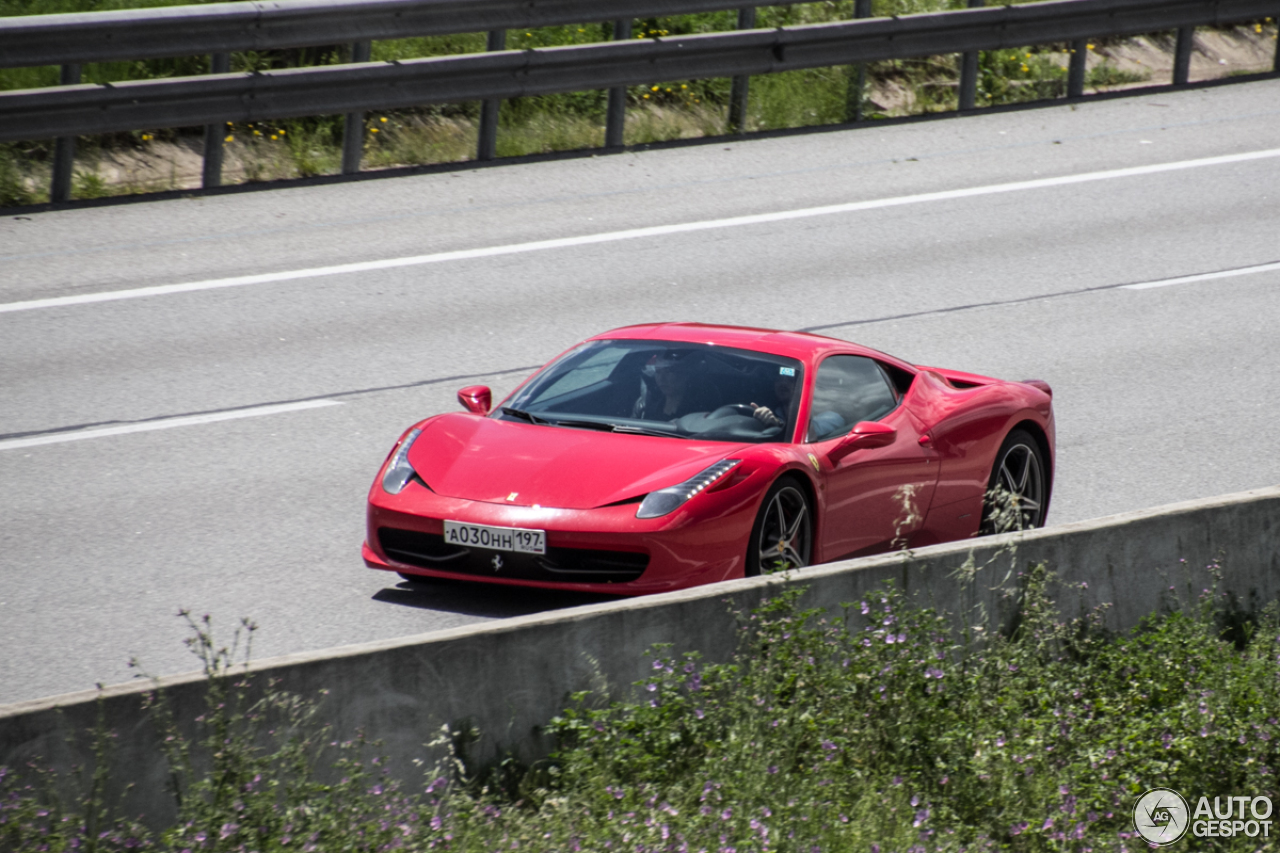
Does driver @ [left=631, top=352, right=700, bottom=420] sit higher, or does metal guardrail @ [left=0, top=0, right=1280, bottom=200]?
metal guardrail @ [left=0, top=0, right=1280, bottom=200]

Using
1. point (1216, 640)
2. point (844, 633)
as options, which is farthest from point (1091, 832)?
point (1216, 640)

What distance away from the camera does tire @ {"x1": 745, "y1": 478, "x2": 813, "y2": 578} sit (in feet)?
22.7

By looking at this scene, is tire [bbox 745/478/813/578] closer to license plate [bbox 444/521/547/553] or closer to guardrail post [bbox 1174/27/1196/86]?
license plate [bbox 444/521/547/553]

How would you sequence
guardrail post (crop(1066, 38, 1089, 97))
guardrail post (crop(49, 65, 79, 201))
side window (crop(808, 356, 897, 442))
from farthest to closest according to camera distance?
guardrail post (crop(1066, 38, 1089, 97)) < guardrail post (crop(49, 65, 79, 201)) < side window (crop(808, 356, 897, 442))

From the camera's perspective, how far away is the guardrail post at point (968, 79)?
18750 millimetres

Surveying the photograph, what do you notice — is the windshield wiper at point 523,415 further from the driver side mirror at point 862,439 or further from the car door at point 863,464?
the driver side mirror at point 862,439

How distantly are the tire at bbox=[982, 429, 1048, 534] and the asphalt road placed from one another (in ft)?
0.89

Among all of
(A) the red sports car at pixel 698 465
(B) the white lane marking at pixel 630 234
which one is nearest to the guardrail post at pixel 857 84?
(B) the white lane marking at pixel 630 234

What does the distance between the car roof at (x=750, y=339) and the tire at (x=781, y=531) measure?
94cm

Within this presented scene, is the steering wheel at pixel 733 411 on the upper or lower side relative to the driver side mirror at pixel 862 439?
upper

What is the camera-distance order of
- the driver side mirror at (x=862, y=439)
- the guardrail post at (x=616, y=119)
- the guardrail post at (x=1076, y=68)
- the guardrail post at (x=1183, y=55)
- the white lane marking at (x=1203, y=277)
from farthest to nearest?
the guardrail post at (x=1183, y=55) → the guardrail post at (x=1076, y=68) → the guardrail post at (x=616, y=119) → the white lane marking at (x=1203, y=277) → the driver side mirror at (x=862, y=439)

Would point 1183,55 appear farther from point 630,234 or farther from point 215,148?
point 215,148

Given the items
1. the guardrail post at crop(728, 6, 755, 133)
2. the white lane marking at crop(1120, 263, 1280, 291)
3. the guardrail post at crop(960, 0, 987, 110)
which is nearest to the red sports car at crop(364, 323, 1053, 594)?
the white lane marking at crop(1120, 263, 1280, 291)

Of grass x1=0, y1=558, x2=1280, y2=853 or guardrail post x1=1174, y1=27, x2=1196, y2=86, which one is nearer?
grass x1=0, y1=558, x2=1280, y2=853
